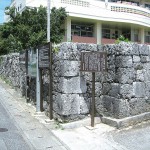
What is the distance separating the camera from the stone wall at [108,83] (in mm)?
7828

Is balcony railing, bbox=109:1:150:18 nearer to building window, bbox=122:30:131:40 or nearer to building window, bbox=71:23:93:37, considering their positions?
building window, bbox=71:23:93:37

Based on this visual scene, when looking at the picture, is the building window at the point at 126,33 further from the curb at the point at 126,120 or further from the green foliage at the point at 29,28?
the curb at the point at 126,120

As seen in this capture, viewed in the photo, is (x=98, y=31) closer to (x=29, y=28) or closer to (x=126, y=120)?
(x=29, y=28)

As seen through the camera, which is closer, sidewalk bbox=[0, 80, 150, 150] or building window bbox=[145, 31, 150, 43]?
sidewalk bbox=[0, 80, 150, 150]

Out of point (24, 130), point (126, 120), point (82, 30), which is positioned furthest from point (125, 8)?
point (24, 130)

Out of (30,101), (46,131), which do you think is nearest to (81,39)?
(30,101)

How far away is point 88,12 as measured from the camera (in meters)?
31.4

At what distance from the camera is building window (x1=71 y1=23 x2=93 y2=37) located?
32.6 meters

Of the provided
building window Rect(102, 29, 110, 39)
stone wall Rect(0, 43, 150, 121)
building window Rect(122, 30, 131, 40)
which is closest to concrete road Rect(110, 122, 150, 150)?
stone wall Rect(0, 43, 150, 121)

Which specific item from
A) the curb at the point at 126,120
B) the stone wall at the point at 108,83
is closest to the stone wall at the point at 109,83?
the stone wall at the point at 108,83

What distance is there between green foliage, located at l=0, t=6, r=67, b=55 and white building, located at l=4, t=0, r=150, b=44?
285 cm

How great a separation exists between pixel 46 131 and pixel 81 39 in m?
23.9

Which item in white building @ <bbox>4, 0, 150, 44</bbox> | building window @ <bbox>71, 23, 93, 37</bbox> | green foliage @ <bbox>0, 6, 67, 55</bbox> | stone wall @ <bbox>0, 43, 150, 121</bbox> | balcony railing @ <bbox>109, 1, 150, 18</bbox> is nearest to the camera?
stone wall @ <bbox>0, 43, 150, 121</bbox>

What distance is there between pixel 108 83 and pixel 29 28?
1738cm
